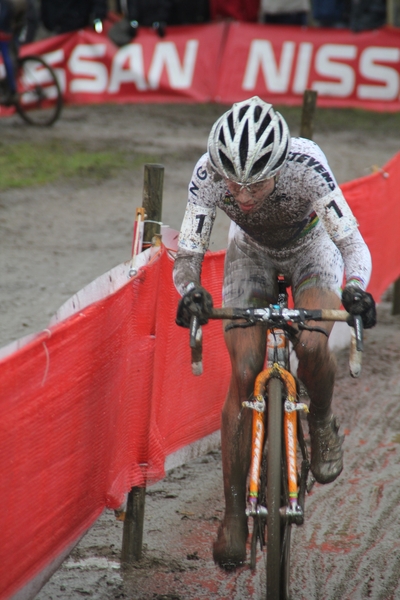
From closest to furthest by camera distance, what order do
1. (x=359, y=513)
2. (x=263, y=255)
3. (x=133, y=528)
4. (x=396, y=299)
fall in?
(x=133, y=528) < (x=263, y=255) < (x=359, y=513) < (x=396, y=299)

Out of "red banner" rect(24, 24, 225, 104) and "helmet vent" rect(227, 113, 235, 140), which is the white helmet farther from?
"red banner" rect(24, 24, 225, 104)

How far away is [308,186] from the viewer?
160 inches

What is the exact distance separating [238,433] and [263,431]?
267 mm

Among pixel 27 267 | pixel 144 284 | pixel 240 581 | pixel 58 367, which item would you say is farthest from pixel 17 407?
pixel 27 267

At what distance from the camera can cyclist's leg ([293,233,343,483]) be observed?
13.2ft

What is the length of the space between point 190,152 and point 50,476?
10156 millimetres

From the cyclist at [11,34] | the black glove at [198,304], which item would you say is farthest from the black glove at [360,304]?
the cyclist at [11,34]

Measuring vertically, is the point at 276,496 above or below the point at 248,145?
below

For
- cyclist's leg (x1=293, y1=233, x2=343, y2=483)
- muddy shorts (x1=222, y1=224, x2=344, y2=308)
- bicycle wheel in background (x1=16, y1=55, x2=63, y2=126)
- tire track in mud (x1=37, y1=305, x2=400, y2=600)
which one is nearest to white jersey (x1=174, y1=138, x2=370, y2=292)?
muddy shorts (x1=222, y1=224, x2=344, y2=308)

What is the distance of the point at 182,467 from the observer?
5.53 metres

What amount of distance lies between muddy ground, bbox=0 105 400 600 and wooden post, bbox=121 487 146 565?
2.9 inches

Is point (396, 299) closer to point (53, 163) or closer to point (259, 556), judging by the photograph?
point (259, 556)

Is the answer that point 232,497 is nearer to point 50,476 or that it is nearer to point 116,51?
point 50,476

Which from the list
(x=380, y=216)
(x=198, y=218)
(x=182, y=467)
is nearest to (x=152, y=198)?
(x=198, y=218)
